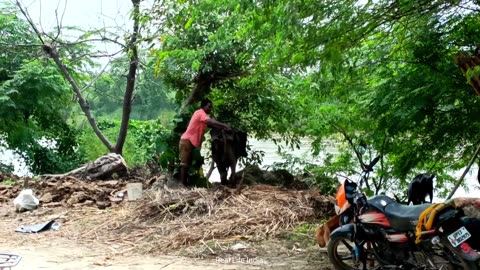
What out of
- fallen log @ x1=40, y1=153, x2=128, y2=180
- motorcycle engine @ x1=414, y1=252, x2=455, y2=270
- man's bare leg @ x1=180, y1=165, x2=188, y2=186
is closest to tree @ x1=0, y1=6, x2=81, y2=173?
fallen log @ x1=40, y1=153, x2=128, y2=180

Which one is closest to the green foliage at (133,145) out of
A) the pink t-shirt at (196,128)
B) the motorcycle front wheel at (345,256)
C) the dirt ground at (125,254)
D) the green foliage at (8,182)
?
the green foliage at (8,182)

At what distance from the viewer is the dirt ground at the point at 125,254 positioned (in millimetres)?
5797

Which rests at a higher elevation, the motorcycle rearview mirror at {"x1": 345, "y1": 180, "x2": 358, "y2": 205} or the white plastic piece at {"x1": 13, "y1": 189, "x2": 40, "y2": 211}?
the motorcycle rearview mirror at {"x1": 345, "y1": 180, "x2": 358, "y2": 205}

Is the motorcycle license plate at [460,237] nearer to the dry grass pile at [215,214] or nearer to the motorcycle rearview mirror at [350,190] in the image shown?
the motorcycle rearview mirror at [350,190]

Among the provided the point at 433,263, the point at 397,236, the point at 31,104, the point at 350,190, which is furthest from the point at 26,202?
the point at 433,263

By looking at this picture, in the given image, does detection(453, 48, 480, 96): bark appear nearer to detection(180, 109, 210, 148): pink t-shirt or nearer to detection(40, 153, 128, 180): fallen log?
detection(180, 109, 210, 148): pink t-shirt

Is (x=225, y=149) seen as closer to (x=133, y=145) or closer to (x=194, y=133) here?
(x=194, y=133)

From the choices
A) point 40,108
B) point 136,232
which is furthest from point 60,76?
point 136,232

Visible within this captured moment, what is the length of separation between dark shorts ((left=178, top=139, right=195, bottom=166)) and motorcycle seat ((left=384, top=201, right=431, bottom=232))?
15.9ft

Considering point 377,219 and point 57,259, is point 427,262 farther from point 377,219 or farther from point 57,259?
point 57,259

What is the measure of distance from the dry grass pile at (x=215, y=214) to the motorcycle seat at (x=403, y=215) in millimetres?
2164

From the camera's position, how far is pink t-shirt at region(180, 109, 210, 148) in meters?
8.81

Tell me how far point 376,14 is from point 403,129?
7.07ft

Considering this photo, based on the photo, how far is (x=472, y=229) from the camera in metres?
4.22
